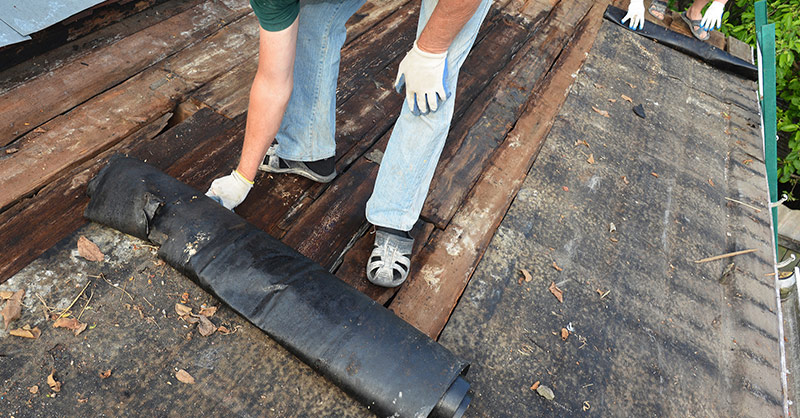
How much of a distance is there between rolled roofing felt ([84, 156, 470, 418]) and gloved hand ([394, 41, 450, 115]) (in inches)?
21.7

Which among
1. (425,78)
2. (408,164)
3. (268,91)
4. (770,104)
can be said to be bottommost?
(770,104)

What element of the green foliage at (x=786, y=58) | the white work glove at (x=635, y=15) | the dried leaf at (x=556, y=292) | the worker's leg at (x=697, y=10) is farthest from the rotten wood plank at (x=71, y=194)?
the green foliage at (x=786, y=58)

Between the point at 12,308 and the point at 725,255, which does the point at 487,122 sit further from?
the point at 12,308

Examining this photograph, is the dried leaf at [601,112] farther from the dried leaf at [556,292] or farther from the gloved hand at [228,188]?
the gloved hand at [228,188]

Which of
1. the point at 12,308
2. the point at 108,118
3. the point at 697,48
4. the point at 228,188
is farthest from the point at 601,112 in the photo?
the point at 12,308

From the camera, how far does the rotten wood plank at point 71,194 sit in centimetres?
143

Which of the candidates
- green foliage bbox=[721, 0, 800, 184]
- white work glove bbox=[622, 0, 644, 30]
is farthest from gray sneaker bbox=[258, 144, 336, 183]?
green foliage bbox=[721, 0, 800, 184]

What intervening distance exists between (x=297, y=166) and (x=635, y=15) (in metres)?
2.52

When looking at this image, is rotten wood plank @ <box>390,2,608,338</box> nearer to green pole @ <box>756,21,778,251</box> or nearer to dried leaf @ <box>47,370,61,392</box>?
dried leaf @ <box>47,370,61,392</box>

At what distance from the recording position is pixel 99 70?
2020 mm

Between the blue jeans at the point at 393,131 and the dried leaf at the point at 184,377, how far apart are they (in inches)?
26.9

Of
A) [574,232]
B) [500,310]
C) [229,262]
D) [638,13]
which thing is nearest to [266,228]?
[229,262]

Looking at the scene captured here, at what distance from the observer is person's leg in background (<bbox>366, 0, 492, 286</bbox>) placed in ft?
4.72

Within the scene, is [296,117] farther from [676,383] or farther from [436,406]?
[676,383]
